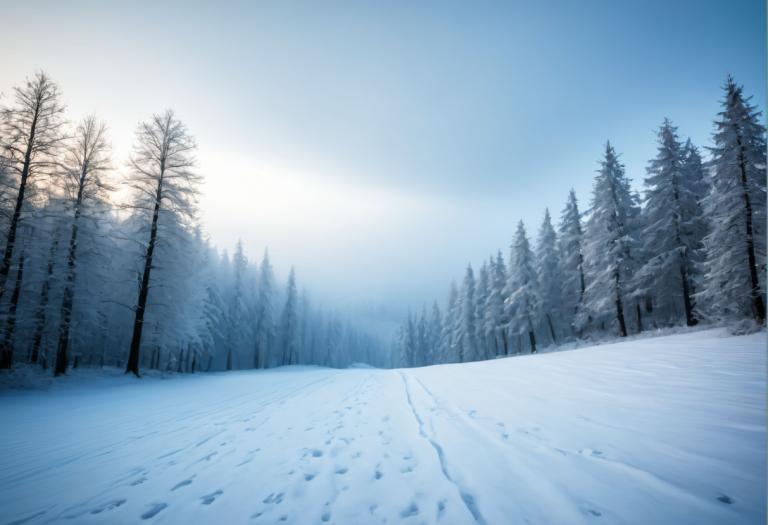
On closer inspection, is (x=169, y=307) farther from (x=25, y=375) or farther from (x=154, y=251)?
(x=25, y=375)

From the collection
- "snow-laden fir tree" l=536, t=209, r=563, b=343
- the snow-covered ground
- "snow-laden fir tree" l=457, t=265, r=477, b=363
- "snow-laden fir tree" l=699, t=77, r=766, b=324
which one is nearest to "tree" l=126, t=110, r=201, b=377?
the snow-covered ground

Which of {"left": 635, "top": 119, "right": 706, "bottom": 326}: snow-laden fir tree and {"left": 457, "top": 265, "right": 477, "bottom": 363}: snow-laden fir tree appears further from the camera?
{"left": 457, "top": 265, "right": 477, "bottom": 363}: snow-laden fir tree

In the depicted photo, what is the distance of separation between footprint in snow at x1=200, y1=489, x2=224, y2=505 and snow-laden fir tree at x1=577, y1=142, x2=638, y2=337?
25828 mm

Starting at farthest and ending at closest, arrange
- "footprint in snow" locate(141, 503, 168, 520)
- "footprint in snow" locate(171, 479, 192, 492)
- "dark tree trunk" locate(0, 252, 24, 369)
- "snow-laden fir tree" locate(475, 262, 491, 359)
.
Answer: "snow-laden fir tree" locate(475, 262, 491, 359) → "dark tree trunk" locate(0, 252, 24, 369) → "footprint in snow" locate(171, 479, 192, 492) → "footprint in snow" locate(141, 503, 168, 520)

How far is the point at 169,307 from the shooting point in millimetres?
17172

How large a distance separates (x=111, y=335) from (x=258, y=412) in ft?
97.7

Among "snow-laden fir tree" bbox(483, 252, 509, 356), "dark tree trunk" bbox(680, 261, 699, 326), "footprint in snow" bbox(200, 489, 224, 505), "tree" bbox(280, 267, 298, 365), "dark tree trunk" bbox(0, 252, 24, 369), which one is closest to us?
"footprint in snow" bbox(200, 489, 224, 505)

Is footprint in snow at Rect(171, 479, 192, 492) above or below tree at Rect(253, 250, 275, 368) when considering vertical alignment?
below

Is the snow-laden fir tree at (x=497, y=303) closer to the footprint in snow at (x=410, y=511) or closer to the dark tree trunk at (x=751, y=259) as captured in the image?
the dark tree trunk at (x=751, y=259)

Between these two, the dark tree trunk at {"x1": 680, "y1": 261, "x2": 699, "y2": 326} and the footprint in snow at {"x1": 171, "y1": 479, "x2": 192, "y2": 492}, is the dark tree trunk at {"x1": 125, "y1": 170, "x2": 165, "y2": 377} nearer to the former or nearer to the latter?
the footprint in snow at {"x1": 171, "y1": 479, "x2": 192, "y2": 492}

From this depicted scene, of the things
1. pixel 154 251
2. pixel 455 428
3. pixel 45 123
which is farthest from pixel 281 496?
pixel 45 123

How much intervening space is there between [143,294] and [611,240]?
31.0 meters

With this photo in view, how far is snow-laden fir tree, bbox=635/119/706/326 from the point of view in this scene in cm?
1897

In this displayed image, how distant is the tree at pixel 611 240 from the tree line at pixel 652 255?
81mm
